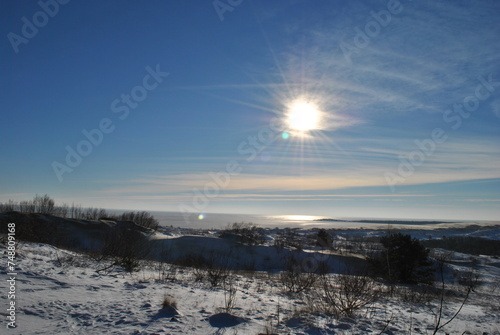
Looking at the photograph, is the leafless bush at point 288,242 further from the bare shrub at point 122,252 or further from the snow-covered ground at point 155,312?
the snow-covered ground at point 155,312

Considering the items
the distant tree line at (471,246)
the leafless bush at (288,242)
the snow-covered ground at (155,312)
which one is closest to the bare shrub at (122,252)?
the snow-covered ground at (155,312)

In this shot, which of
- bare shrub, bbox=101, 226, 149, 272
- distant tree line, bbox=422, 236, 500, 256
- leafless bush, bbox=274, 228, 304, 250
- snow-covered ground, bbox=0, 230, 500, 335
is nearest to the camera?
snow-covered ground, bbox=0, 230, 500, 335

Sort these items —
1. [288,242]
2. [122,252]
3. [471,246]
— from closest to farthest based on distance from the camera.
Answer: [122,252]
[288,242]
[471,246]

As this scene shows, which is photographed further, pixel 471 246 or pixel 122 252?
pixel 471 246

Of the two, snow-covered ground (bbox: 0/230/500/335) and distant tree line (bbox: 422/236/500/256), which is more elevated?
snow-covered ground (bbox: 0/230/500/335)

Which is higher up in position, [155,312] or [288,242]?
[155,312]

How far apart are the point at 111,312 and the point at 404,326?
535 centimetres

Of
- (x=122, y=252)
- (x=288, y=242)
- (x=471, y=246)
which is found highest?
(x=122, y=252)

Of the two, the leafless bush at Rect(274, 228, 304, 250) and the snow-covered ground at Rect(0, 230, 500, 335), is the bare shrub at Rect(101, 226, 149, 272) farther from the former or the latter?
the leafless bush at Rect(274, 228, 304, 250)

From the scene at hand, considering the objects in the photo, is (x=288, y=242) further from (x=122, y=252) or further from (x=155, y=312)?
(x=155, y=312)

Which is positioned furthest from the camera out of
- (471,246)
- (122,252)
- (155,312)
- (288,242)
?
(471,246)

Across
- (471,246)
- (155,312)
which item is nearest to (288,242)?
(155,312)

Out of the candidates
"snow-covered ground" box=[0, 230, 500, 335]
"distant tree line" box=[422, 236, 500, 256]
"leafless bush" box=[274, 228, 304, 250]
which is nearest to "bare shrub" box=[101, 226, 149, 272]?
"snow-covered ground" box=[0, 230, 500, 335]

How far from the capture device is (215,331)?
14.1ft
